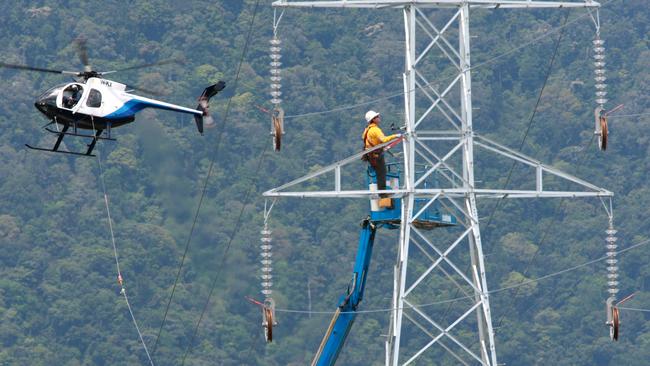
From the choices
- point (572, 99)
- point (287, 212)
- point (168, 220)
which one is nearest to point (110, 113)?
point (168, 220)

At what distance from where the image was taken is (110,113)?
234 feet

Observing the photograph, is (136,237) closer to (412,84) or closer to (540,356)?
(540,356)

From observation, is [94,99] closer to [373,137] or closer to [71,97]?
[71,97]

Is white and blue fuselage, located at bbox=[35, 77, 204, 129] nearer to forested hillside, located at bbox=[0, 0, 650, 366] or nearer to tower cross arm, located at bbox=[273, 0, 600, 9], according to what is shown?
tower cross arm, located at bbox=[273, 0, 600, 9]

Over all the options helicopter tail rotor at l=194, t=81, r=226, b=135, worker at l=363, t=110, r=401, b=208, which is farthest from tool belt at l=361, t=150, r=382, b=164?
helicopter tail rotor at l=194, t=81, r=226, b=135

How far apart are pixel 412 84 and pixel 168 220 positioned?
48.2 meters

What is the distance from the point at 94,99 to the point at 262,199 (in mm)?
76345

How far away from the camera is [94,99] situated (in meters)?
71.1

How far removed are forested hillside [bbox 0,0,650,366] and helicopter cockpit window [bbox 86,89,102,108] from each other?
3434 centimetres

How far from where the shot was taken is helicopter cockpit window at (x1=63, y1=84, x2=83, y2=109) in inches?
2790

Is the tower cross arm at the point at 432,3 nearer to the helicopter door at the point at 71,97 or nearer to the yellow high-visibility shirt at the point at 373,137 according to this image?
the yellow high-visibility shirt at the point at 373,137

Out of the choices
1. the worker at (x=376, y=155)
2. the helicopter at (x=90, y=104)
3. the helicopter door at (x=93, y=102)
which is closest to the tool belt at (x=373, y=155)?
the worker at (x=376, y=155)

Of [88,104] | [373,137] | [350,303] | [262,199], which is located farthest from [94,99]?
[262,199]

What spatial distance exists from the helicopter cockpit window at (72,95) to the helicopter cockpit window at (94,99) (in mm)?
252
